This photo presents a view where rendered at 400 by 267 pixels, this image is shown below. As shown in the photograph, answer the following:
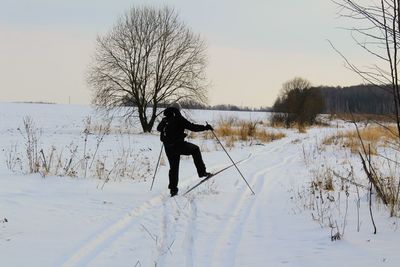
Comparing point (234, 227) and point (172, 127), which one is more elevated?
point (172, 127)

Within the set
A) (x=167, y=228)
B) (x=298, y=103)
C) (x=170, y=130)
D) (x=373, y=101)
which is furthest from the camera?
(x=298, y=103)

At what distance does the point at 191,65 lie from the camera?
35.3m

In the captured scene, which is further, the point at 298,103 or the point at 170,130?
the point at 298,103

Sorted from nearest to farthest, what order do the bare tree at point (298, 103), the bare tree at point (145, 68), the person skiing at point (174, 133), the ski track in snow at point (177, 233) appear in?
1. the ski track in snow at point (177, 233)
2. the person skiing at point (174, 133)
3. the bare tree at point (145, 68)
4. the bare tree at point (298, 103)

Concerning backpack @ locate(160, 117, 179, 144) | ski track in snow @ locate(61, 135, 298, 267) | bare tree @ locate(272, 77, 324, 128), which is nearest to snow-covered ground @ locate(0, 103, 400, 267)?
ski track in snow @ locate(61, 135, 298, 267)

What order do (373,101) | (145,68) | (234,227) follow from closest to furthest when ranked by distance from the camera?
(234,227), (373,101), (145,68)

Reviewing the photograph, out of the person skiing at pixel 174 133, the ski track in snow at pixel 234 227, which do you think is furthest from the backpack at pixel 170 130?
the ski track in snow at pixel 234 227

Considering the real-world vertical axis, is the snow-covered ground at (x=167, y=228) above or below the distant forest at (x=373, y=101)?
below

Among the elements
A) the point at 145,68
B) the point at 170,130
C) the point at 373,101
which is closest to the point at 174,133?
the point at 170,130

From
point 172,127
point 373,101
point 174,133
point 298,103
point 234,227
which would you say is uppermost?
point 298,103

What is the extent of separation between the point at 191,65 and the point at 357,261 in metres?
31.3

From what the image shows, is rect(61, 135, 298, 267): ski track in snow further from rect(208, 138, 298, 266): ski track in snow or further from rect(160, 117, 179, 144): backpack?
rect(160, 117, 179, 144): backpack

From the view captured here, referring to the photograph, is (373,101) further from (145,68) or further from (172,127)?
(145,68)

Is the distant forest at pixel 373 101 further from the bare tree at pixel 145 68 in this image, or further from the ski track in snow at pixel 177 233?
the bare tree at pixel 145 68
